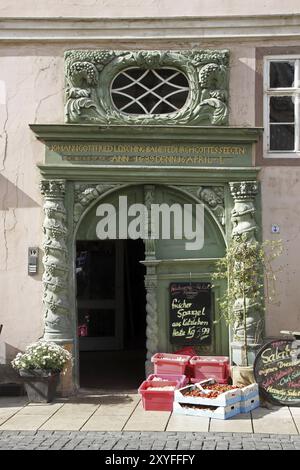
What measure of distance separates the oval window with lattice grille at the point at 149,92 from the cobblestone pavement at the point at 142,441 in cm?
449

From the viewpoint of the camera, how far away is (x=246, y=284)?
8.48 metres

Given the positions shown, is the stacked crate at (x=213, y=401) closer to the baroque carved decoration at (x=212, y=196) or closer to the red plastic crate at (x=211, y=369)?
the red plastic crate at (x=211, y=369)

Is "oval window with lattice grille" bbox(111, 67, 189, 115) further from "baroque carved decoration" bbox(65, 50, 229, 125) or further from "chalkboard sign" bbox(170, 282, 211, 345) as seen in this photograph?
"chalkboard sign" bbox(170, 282, 211, 345)

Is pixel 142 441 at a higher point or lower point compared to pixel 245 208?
lower

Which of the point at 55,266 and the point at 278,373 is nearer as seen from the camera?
the point at 278,373

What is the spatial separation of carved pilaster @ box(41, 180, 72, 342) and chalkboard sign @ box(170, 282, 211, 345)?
144cm

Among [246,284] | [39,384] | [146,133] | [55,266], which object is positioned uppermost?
[146,133]

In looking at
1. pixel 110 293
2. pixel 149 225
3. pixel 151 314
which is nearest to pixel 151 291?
pixel 151 314

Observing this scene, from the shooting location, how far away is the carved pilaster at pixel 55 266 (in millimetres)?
8914

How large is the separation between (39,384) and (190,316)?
2208 mm

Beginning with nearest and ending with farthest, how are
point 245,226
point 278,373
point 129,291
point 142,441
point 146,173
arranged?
point 142,441, point 278,373, point 245,226, point 146,173, point 129,291

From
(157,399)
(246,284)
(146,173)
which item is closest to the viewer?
(157,399)

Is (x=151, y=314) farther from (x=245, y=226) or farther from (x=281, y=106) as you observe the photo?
(x=281, y=106)
